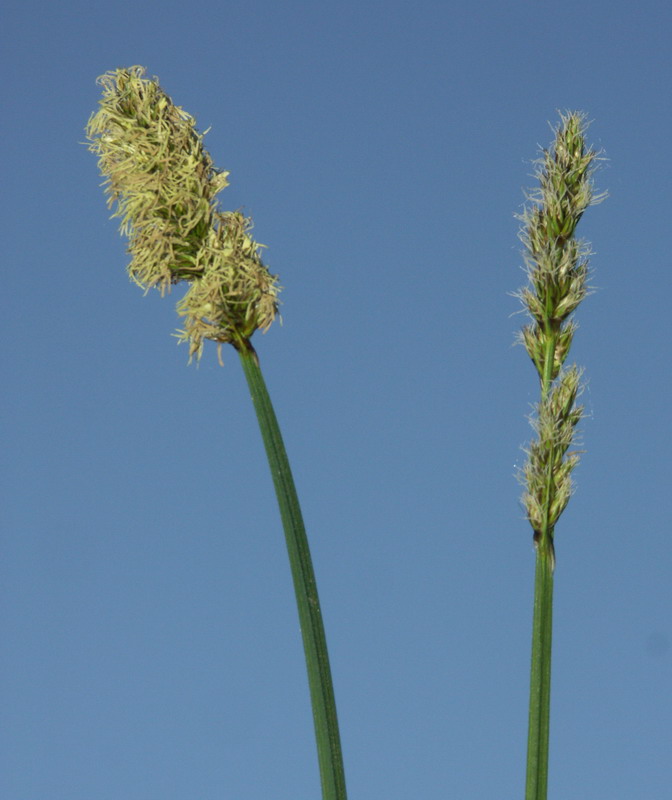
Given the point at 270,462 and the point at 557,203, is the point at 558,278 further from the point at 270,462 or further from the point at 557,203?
the point at 270,462

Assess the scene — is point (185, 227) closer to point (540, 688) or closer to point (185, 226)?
point (185, 226)

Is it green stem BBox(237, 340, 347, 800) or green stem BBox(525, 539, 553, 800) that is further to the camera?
green stem BBox(525, 539, 553, 800)

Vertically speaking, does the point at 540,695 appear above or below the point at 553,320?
below

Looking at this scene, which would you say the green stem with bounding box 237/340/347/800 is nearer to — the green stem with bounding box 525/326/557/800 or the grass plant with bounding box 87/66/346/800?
the grass plant with bounding box 87/66/346/800

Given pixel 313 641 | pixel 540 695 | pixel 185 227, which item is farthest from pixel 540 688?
pixel 185 227

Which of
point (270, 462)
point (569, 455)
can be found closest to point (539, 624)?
point (569, 455)

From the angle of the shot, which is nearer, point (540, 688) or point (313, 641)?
point (313, 641)

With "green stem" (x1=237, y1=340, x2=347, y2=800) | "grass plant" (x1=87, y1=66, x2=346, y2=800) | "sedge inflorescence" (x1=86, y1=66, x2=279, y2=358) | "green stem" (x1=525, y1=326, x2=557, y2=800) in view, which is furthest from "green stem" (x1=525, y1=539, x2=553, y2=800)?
"sedge inflorescence" (x1=86, y1=66, x2=279, y2=358)
